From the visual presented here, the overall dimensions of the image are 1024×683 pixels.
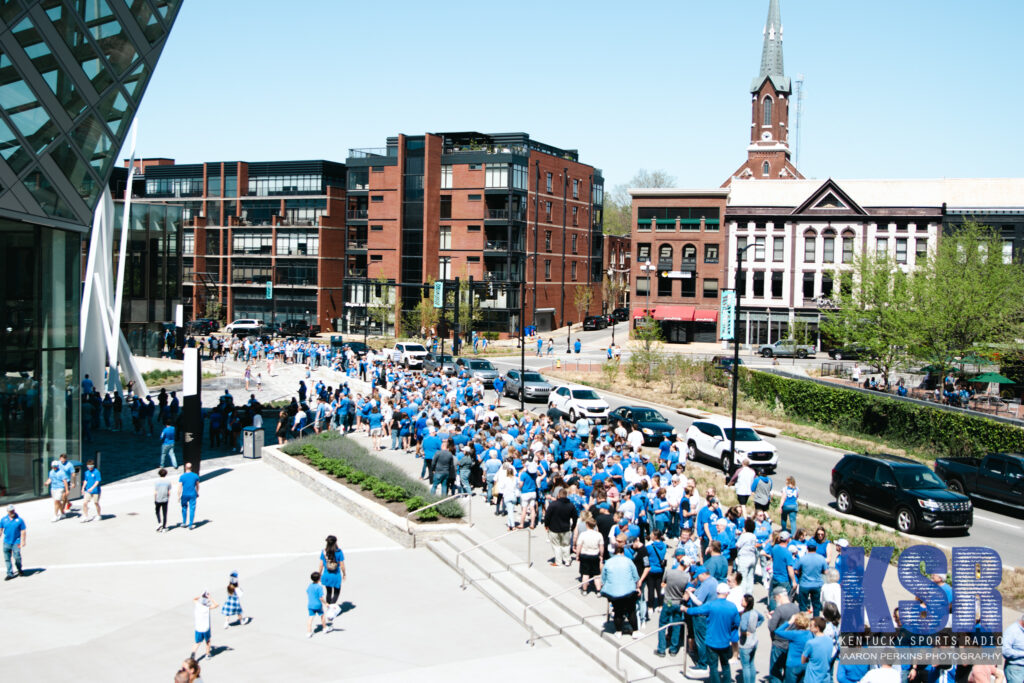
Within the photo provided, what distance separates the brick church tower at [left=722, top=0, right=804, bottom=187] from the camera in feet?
340

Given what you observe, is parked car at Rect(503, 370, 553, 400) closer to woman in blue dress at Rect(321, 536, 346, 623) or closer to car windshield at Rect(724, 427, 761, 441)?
car windshield at Rect(724, 427, 761, 441)

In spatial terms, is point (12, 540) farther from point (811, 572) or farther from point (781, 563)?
point (811, 572)

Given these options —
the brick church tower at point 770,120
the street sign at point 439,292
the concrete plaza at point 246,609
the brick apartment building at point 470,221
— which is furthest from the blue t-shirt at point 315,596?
the brick church tower at point 770,120

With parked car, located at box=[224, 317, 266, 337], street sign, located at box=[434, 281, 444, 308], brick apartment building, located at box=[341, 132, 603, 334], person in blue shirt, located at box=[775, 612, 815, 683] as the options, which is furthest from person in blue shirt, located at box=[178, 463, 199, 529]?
parked car, located at box=[224, 317, 266, 337]

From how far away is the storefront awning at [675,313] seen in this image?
7500 cm

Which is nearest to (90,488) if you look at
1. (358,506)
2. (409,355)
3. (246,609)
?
(358,506)

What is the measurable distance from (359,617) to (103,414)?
23.4 metres

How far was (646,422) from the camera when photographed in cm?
2958

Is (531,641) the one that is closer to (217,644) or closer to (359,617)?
(359,617)

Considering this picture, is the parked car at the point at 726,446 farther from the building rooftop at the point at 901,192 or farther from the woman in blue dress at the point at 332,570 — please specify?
the building rooftop at the point at 901,192

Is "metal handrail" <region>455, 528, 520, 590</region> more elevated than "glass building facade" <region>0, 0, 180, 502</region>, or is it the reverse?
"glass building facade" <region>0, 0, 180, 502</region>

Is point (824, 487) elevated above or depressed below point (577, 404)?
below

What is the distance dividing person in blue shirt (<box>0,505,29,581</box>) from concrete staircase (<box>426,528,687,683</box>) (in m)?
8.09

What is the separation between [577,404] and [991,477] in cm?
1510
